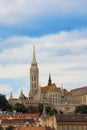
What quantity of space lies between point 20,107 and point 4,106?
6.08 m

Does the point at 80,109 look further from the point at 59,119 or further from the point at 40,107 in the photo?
the point at 59,119

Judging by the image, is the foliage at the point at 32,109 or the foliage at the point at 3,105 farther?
the foliage at the point at 32,109

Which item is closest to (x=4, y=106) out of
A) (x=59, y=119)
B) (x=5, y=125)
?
(x=5, y=125)

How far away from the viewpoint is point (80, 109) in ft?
552

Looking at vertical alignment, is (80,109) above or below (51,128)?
above

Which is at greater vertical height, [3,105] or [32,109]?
[32,109]

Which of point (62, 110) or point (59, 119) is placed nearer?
point (59, 119)

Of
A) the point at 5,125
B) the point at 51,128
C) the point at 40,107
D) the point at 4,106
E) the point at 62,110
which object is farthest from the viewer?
the point at 62,110

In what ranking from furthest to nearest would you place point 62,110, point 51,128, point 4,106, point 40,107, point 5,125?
1. point 62,110
2. point 40,107
3. point 4,106
4. point 5,125
5. point 51,128

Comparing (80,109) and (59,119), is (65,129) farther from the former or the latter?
(80,109)

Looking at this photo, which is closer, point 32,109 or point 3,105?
point 3,105

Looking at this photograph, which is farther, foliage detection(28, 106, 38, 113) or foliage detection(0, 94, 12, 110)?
foliage detection(28, 106, 38, 113)

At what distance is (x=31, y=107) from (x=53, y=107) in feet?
29.9

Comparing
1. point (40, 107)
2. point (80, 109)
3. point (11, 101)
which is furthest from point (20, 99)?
point (80, 109)
